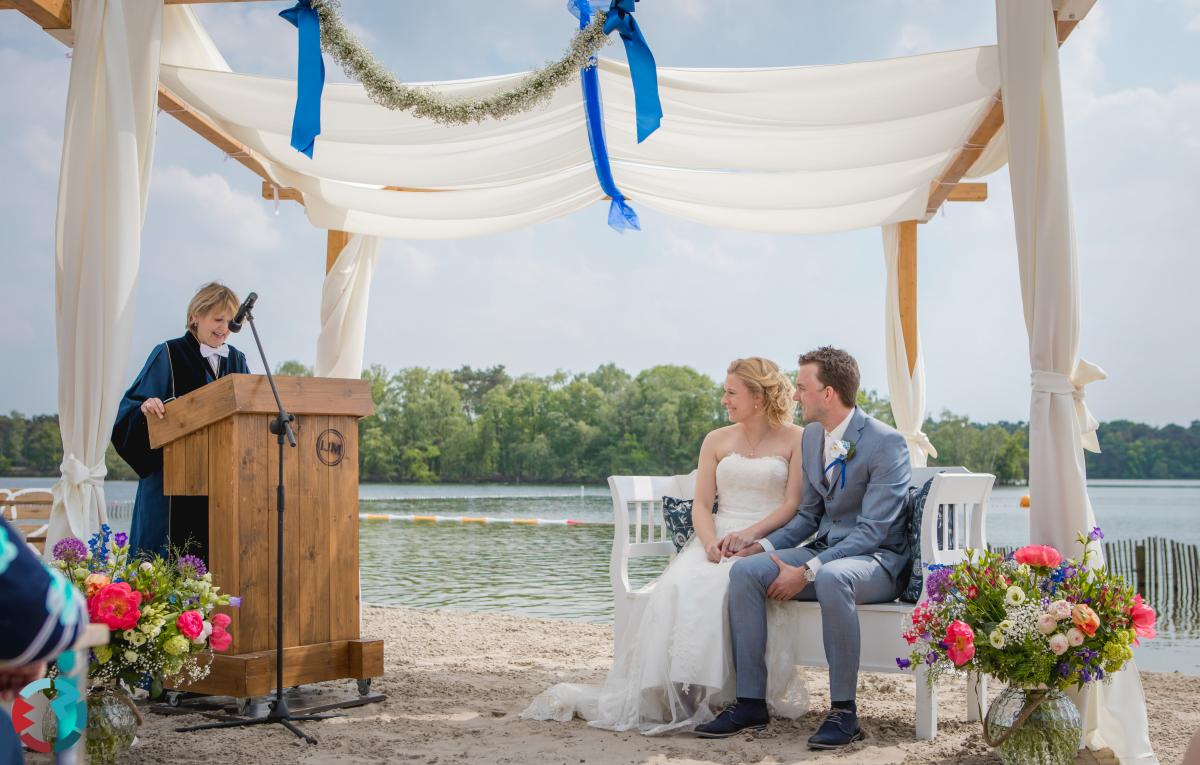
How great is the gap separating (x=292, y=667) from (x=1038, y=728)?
9.01 ft

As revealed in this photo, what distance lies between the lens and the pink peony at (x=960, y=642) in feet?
10.6

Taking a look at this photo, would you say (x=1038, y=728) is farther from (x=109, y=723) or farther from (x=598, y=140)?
(x=598, y=140)

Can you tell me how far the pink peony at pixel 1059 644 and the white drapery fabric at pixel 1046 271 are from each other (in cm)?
55

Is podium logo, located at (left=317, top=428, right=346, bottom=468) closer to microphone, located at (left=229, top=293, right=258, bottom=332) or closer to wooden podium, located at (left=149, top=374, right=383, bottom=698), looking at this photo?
wooden podium, located at (left=149, top=374, right=383, bottom=698)

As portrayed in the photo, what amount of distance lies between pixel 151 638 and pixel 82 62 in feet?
7.83

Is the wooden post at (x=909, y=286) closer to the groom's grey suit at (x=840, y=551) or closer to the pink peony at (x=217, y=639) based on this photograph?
the groom's grey suit at (x=840, y=551)

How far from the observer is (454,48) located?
134 feet

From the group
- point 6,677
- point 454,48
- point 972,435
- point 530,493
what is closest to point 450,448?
point 530,493

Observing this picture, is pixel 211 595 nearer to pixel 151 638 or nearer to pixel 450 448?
pixel 151 638

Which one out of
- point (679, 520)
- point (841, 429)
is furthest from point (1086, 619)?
point (679, 520)

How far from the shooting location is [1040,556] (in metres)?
3.33

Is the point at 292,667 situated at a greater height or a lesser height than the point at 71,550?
lesser

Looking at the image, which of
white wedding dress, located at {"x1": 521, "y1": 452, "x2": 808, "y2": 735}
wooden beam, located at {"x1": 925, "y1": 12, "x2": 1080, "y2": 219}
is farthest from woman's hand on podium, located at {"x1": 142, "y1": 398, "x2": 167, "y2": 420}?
wooden beam, located at {"x1": 925, "y1": 12, "x2": 1080, "y2": 219}

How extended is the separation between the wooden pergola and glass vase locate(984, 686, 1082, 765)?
2.50 metres
